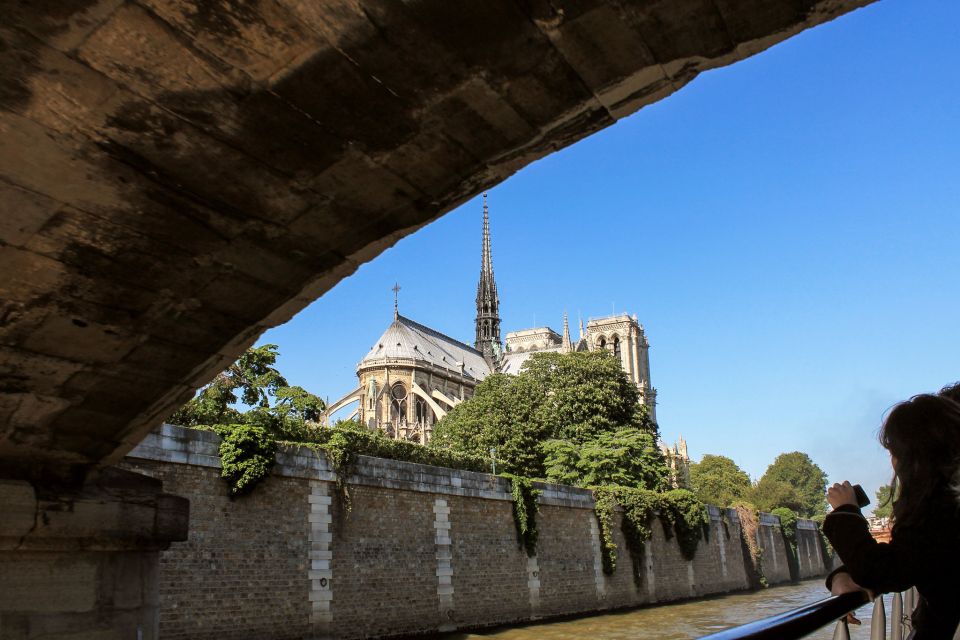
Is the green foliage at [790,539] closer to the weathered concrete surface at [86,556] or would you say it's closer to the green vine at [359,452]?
the green vine at [359,452]

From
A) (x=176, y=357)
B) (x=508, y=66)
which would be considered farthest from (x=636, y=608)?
(x=508, y=66)

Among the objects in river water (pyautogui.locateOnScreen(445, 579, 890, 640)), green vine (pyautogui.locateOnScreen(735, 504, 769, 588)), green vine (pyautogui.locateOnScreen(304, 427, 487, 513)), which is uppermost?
green vine (pyautogui.locateOnScreen(304, 427, 487, 513))

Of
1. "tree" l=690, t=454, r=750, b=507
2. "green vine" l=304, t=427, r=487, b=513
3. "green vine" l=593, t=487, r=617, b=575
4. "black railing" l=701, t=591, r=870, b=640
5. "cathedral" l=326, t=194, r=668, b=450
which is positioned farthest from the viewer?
"tree" l=690, t=454, r=750, b=507

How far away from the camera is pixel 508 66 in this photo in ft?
8.48

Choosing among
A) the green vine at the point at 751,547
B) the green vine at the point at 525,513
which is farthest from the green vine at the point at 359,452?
the green vine at the point at 751,547

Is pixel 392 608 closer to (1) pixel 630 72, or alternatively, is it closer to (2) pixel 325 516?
(2) pixel 325 516

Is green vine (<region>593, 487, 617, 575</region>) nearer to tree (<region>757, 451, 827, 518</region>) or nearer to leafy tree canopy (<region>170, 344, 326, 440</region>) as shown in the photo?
leafy tree canopy (<region>170, 344, 326, 440</region>)

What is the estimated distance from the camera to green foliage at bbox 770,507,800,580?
44125 mm

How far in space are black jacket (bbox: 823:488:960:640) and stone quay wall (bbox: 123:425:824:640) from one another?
11.4 m

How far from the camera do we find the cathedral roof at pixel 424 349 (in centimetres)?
6375

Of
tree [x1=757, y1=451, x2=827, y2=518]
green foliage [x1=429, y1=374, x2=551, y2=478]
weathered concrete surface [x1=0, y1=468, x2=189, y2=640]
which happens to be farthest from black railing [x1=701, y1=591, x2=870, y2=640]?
tree [x1=757, y1=451, x2=827, y2=518]

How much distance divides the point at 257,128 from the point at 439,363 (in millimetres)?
65242

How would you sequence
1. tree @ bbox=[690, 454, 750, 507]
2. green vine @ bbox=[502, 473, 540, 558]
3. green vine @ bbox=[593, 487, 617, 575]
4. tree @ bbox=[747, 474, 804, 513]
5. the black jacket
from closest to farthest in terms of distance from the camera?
1. the black jacket
2. green vine @ bbox=[502, 473, 540, 558]
3. green vine @ bbox=[593, 487, 617, 575]
4. tree @ bbox=[747, 474, 804, 513]
5. tree @ bbox=[690, 454, 750, 507]

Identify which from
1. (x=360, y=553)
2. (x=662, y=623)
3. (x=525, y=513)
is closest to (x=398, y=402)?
(x=525, y=513)
